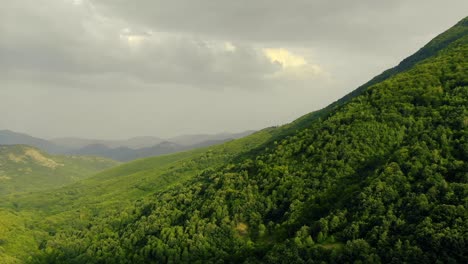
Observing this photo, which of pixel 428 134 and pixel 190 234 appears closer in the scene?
pixel 428 134

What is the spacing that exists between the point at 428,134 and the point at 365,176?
94.6ft

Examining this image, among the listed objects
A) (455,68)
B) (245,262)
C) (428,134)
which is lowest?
(245,262)

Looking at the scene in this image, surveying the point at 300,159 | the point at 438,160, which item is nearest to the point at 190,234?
the point at 300,159

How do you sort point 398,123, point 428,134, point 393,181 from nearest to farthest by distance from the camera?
point 393,181 → point 428,134 → point 398,123

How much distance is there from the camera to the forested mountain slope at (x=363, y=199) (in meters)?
118

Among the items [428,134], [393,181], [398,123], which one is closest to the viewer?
[393,181]

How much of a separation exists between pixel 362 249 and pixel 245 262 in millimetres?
43567

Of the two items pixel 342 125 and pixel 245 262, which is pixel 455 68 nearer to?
pixel 342 125

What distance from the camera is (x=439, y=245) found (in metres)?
108

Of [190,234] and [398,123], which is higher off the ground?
[398,123]

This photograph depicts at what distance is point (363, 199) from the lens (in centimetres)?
13800

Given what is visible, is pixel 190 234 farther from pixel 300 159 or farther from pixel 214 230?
pixel 300 159

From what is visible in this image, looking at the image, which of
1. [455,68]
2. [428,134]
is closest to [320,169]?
[428,134]

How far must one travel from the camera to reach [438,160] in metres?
142
